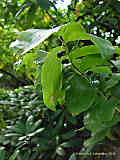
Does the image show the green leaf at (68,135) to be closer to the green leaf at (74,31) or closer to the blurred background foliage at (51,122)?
the blurred background foliage at (51,122)

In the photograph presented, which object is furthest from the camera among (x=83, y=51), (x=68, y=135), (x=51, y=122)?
(x=51, y=122)

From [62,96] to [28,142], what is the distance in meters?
0.62

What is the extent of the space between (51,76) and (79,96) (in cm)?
8

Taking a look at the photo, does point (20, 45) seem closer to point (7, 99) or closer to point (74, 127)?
point (74, 127)

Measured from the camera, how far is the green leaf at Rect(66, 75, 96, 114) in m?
0.46

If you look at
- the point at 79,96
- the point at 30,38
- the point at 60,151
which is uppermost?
the point at 30,38

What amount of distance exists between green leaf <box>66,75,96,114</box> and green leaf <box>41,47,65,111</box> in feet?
0.14

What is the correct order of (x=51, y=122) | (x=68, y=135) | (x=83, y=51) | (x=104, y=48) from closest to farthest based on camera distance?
(x=104, y=48) < (x=83, y=51) < (x=68, y=135) < (x=51, y=122)

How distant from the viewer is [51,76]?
0.41m

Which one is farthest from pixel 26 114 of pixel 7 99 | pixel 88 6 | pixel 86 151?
pixel 88 6

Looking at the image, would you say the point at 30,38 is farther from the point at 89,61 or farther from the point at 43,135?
the point at 43,135

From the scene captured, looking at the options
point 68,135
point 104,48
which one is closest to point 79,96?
point 104,48

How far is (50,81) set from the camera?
41 centimetres

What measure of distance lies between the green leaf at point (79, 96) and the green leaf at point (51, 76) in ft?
0.14
